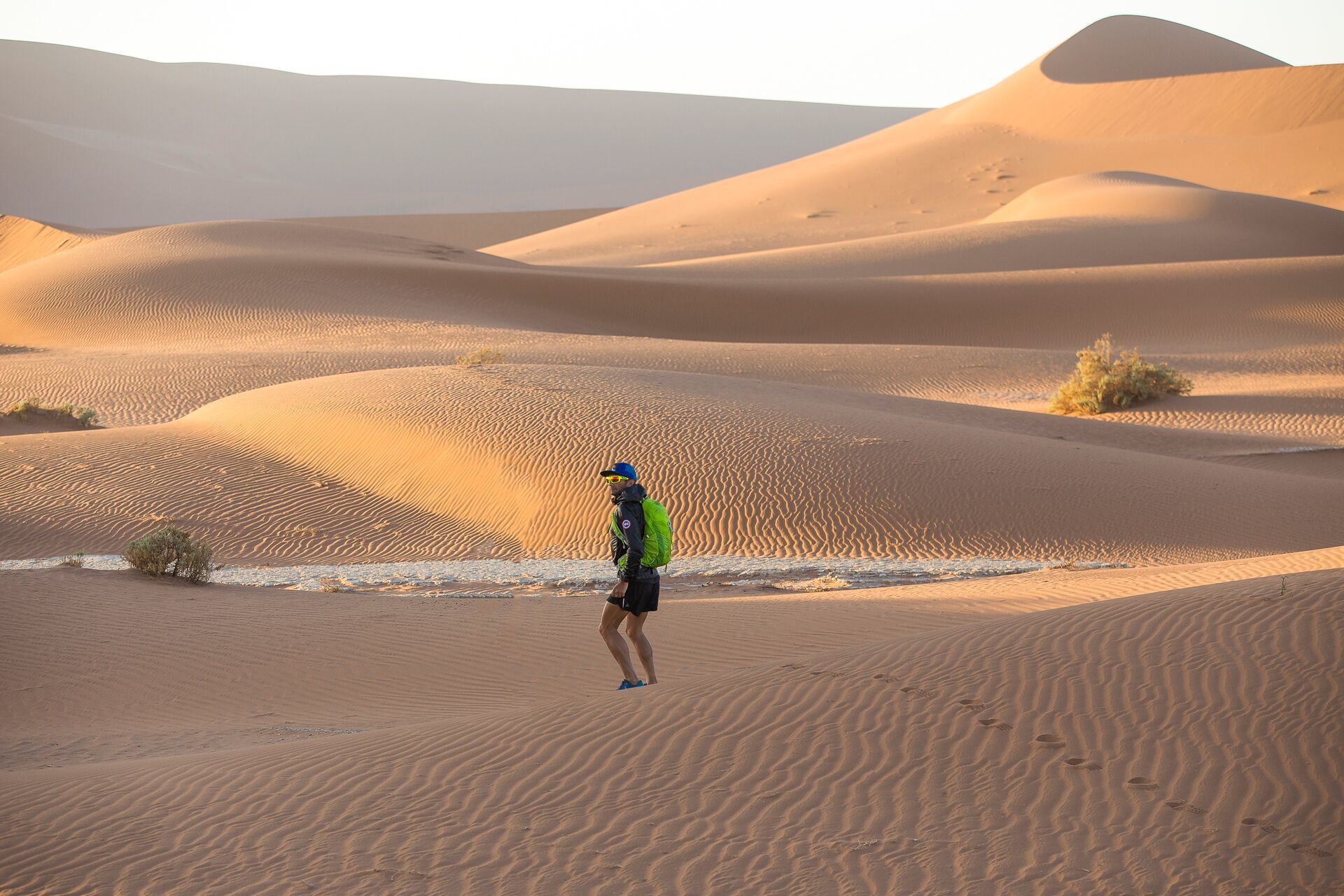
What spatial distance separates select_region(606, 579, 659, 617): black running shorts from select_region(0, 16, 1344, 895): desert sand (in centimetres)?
76

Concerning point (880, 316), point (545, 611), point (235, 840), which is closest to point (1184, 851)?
point (235, 840)

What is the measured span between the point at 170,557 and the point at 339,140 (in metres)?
155

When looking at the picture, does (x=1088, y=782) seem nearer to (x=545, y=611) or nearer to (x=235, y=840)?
(x=235, y=840)

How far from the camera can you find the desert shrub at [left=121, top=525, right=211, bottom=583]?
12.2m

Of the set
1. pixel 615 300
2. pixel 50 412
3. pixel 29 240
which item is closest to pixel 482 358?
pixel 50 412

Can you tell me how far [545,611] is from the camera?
448 inches

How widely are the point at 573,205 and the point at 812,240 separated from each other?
257 ft

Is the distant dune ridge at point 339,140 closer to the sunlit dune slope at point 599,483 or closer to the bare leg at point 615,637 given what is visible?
the sunlit dune slope at point 599,483

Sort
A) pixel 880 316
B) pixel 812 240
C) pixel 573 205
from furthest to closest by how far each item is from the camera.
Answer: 1. pixel 573 205
2. pixel 812 240
3. pixel 880 316

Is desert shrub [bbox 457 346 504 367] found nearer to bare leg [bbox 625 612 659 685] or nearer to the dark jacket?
bare leg [bbox 625 612 659 685]

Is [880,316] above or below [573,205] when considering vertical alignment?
below

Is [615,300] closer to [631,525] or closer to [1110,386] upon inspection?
[1110,386]

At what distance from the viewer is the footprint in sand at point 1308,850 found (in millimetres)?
4719

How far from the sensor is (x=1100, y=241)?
45344 millimetres
